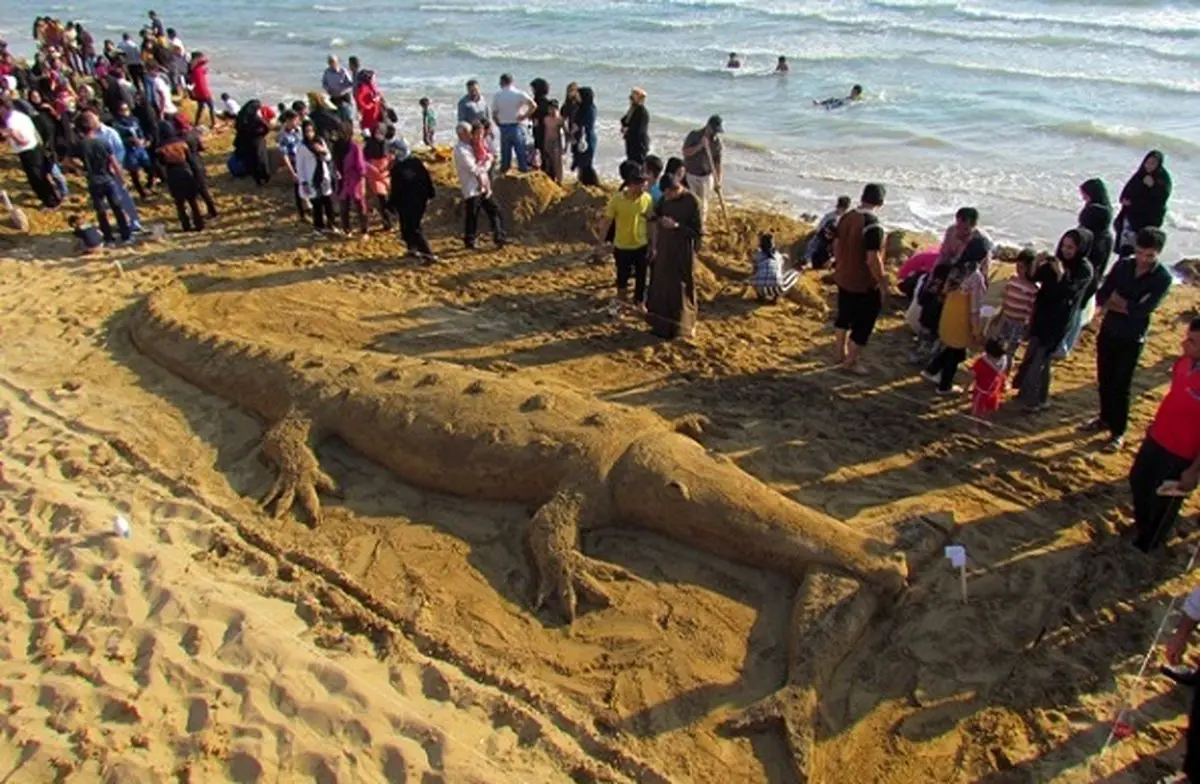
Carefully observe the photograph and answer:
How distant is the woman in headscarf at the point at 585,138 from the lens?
1364 centimetres

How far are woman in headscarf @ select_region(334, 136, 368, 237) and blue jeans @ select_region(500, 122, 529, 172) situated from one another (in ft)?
8.25

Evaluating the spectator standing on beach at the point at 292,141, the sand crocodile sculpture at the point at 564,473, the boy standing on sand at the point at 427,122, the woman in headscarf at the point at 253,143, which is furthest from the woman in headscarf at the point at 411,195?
the boy standing on sand at the point at 427,122

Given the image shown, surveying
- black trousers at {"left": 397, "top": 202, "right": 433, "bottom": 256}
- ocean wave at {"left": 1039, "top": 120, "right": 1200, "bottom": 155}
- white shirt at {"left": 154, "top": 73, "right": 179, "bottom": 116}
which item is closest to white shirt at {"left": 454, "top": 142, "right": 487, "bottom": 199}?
black trousers at {"left": 397, "top": 202, "right": 433, "bottom": 256}

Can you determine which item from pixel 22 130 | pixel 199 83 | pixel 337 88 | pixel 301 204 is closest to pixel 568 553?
pixel 301 204

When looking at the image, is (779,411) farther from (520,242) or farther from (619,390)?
(520,242)

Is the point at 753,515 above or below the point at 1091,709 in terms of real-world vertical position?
above

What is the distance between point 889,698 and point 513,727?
7.36 feet

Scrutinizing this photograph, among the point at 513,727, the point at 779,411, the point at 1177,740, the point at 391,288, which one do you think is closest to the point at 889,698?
the point at 1177,740

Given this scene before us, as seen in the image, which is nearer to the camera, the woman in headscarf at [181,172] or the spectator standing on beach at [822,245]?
the spectator standing on beach at [822,245]

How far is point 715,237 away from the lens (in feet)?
40.2

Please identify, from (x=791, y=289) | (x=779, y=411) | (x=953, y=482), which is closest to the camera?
(x=953, y=482)

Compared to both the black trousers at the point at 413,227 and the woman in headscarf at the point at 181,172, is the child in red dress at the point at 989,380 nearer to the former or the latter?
the black trousers at the point at 413,227

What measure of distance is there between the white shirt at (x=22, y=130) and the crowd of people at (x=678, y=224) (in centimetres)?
4

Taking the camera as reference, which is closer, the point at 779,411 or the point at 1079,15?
the point at 779,411
